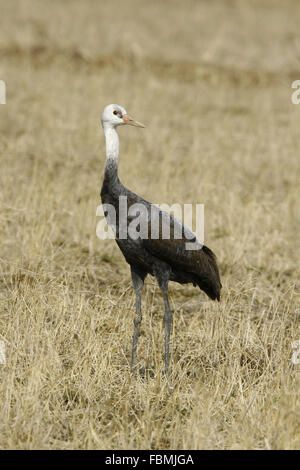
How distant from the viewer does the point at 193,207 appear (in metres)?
10.4

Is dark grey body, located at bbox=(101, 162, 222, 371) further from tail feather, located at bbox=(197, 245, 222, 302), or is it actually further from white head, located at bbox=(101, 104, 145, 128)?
white head, located at bbox=(101, 104, 145, 128)

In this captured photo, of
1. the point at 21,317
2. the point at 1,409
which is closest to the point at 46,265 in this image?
the point at 21,317

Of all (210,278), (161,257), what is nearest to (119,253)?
(210,278)

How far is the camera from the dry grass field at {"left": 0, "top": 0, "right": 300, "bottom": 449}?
17.5 feet

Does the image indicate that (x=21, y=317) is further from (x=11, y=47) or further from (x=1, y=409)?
(x=11, y=47)

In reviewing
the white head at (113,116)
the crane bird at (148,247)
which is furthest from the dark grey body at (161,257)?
the white head at (113,116)

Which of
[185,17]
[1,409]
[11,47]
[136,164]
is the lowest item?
[1,409]

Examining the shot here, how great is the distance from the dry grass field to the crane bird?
445mm

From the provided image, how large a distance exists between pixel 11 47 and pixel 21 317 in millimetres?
14725

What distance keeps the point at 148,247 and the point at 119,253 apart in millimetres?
2993

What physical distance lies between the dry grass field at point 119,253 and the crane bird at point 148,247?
445mm

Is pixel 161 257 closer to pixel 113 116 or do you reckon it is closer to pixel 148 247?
pixel 148 247

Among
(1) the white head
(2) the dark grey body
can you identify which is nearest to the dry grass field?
→ (2) the dark grey body

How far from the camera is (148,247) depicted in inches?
238
